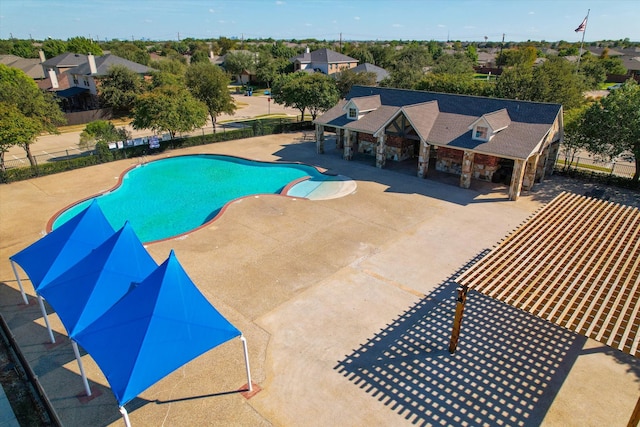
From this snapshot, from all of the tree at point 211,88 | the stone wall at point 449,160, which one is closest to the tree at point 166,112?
the tree at point 211,88

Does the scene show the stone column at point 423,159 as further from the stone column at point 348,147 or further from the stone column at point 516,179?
the stone column at point 348,147

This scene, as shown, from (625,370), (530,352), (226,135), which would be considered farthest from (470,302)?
(226,135)

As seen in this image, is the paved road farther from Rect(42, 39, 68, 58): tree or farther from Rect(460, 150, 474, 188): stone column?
Rect(42, 39, 68, 58): tree

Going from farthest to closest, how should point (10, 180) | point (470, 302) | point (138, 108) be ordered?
point (138, 108)
point (10, 180)
point (470, 302)

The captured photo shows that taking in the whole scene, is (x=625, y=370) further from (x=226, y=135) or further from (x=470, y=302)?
(x=226, y=135)

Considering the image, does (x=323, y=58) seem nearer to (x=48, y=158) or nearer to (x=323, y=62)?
(x=323, y=62)

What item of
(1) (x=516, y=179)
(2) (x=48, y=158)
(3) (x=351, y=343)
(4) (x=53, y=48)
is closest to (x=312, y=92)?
(1) (x=516, y=179)
